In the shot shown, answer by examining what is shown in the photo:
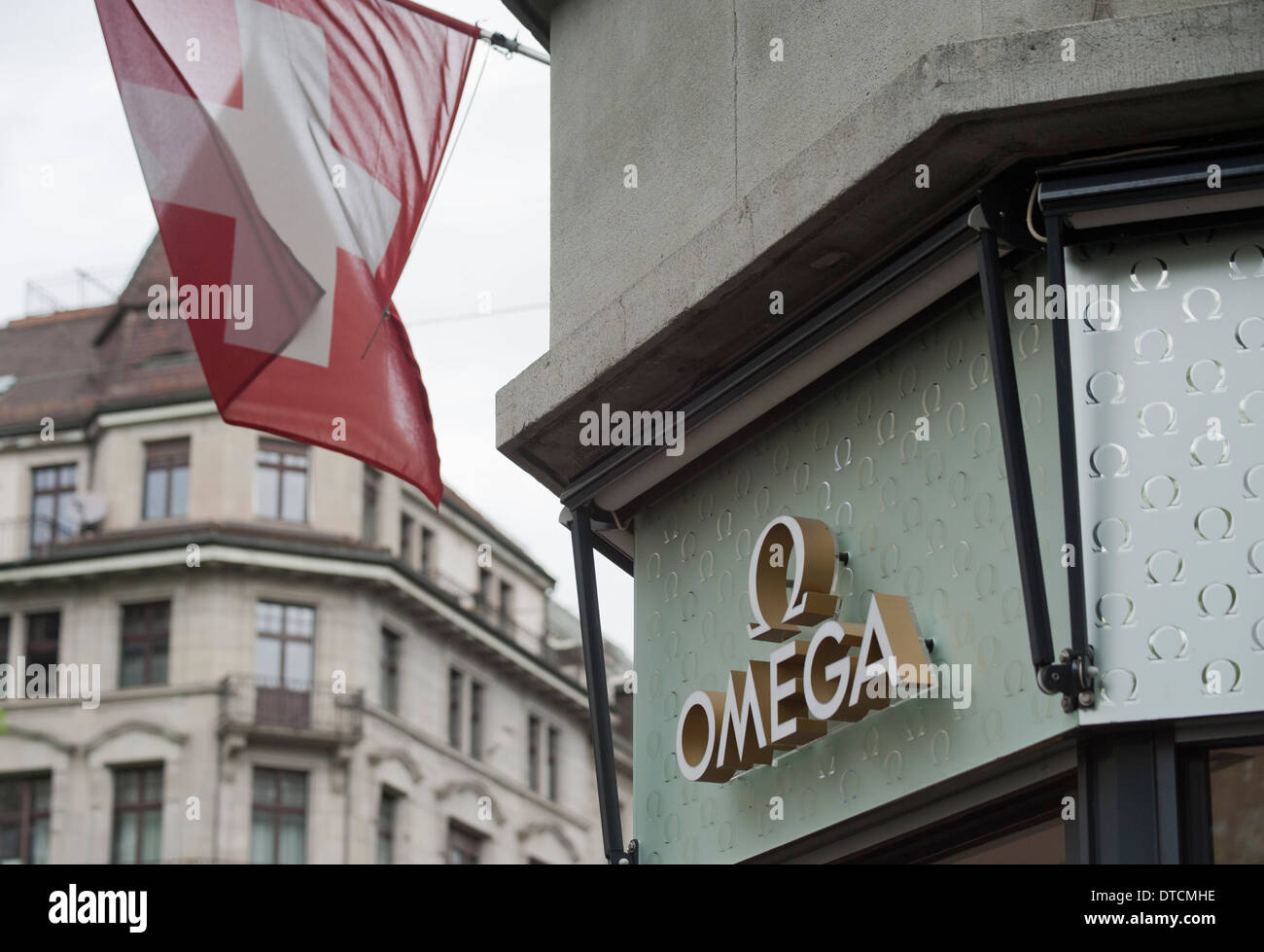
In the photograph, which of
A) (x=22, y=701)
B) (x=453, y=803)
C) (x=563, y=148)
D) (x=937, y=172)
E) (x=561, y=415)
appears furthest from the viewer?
(x=453, y=803)

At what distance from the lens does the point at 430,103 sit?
10.4 m

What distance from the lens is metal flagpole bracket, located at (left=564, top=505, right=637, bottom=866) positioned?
9875 mm

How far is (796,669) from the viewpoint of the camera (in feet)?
28.0

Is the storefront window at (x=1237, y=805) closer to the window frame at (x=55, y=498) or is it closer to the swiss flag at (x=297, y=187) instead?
the swiss flag at (x=297, y=187)

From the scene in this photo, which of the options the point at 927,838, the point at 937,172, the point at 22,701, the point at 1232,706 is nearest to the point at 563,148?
the point at 937,172

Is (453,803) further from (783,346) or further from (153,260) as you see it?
(783,346)

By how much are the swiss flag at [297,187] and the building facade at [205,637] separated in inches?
1438

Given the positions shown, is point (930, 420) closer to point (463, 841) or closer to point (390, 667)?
point (390, 667)

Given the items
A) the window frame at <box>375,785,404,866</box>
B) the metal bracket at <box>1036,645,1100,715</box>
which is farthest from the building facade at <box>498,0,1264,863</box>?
the window frame at <box>375,785,404,866</box>

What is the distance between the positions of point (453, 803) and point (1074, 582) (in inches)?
1830

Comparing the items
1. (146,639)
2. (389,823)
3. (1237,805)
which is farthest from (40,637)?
(1237,805)
